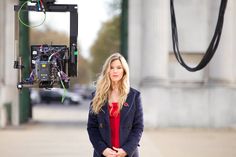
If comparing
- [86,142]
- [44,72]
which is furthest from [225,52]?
[44,72]

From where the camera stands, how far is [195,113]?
19.1 metres

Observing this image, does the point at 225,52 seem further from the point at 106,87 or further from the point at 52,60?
the point at 106,87

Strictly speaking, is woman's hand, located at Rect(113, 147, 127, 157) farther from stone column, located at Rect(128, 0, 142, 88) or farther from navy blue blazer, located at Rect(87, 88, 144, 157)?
stone column, located at Rect(128, 0, 142, 88)

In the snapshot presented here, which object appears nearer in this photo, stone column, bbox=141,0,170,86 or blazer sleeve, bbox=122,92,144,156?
blazer sleeve, bbox=122,92,144,156


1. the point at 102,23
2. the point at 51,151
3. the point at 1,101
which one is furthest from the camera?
the point at 102,23

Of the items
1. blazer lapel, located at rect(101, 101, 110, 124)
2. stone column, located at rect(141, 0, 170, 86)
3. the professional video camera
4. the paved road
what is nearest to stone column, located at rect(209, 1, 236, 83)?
stone column, located at rect(141, 0, 170, 86)

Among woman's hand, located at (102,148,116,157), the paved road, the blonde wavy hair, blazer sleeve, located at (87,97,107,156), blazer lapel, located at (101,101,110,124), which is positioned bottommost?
the paved road

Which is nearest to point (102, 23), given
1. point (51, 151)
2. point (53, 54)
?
point (51, 151)

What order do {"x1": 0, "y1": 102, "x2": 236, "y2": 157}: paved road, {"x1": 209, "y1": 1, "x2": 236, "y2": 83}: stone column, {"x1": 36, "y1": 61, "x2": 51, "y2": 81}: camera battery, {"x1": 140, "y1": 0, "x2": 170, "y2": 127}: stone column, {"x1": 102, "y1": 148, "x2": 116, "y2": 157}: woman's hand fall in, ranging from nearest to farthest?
{"x1": 102, "y1": 148, "x2": 116, "y2": 157}: woman's hand < {"x1": 36, "y1": 61, "x2": 51, "y2": 81}: camera battery < {"x1": 0, "y1": 102, "x2": 236, "y2": 157}: paved road < {"x1": 140, "y1": 0, "x2": 170, "y2": 127}: stone column < {"x1": 209, "y1": 1, "x2": 236, "y2": 83}: stone column

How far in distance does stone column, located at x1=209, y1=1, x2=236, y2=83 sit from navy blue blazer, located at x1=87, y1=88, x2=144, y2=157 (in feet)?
46.5

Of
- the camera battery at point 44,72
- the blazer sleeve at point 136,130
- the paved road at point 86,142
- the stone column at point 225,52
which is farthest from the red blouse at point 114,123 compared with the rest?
the stone column at point 225,52

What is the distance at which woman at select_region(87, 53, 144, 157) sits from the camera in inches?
213

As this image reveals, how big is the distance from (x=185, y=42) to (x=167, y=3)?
5.55 feet

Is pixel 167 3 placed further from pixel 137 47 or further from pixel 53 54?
pixel 53 54
